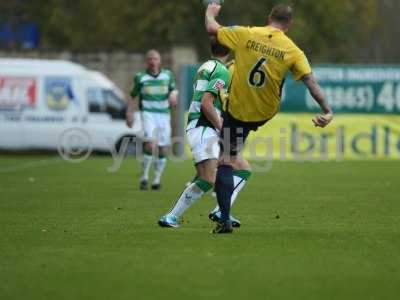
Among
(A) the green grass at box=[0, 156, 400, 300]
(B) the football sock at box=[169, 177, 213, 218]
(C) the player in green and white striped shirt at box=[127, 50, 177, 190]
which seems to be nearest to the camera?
(A) the green grass at box=[0, 156, 400, 300]

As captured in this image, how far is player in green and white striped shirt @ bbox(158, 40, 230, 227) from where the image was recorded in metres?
12.5

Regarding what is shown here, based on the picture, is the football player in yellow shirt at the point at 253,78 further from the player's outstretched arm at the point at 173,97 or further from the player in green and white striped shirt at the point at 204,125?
the player's outstretched arm at the point at 173,97

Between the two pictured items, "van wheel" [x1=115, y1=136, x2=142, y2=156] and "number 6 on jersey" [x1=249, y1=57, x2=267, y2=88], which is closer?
"number 6 on jersey" [x1=249, y1=57, x2=267, y2=88]

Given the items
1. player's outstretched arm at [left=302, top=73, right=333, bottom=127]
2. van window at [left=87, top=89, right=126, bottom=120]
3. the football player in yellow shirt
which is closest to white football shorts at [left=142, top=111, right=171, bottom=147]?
the football player in yellow shirt

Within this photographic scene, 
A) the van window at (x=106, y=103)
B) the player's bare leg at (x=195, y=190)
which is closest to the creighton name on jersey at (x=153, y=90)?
the player's bare leg at (x=195, y=190)

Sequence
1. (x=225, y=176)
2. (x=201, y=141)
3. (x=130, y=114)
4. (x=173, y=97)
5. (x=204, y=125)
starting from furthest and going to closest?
1. (x=130, y=114)
2. (x=173, y=97)
3. (x=204, y=125)
4. (x=201, y=141)
5. (x=225, y=176)

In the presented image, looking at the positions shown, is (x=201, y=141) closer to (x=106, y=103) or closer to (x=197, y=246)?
(x=197, y=246)

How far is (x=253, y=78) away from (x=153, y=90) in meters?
8.77

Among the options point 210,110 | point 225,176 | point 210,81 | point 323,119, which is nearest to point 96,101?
point 210,81

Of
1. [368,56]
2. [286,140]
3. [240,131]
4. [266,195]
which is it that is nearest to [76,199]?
[266,195]

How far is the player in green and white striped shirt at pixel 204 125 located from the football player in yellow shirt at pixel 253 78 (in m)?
0.41

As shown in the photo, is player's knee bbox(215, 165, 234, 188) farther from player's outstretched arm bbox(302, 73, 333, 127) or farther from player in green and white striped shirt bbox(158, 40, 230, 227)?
player's outstretched arm bbox(302, 73, 333, 127)

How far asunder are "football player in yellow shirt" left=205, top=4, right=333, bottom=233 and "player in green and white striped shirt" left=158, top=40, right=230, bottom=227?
16.1 inches

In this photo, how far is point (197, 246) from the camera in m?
11.0
